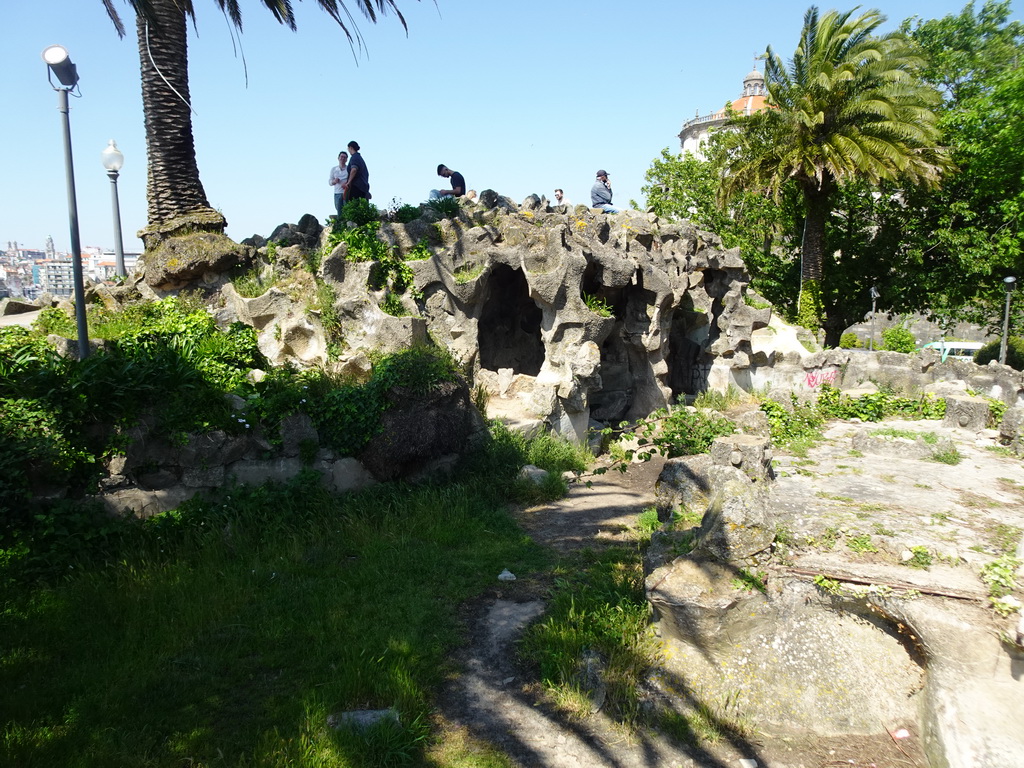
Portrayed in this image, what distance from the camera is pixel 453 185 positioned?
13539mm

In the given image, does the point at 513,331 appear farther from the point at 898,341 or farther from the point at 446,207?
the point at 898,341

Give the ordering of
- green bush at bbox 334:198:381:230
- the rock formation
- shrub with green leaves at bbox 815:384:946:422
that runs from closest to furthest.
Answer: the rock formation, green bush at bbox 334:198:381:230, shrub with green leaves at bbox 815:384:946:422

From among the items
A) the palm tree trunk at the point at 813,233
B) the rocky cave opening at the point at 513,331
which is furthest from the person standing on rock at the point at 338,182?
the palm tree trunk at the point at 813,233

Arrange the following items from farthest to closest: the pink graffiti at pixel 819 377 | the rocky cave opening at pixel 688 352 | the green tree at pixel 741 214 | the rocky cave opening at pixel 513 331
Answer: the green tree at pixel 741 214 → the rocky cave opening at pixel 688 352 → the pink graffiti at pixel 819 377 → the rocky cave opening at pixel 513 331

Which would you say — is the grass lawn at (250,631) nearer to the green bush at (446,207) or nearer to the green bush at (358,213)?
the green bush at (358,213)

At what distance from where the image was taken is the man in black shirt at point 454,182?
13344mm

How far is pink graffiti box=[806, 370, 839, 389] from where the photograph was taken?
51.4ft

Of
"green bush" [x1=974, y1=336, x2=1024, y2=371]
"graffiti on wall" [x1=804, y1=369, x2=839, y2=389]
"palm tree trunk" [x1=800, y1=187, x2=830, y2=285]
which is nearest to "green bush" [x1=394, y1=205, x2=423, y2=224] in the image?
"graffiti on wall" [x1=804, y1=369, x2=839, y2=389]

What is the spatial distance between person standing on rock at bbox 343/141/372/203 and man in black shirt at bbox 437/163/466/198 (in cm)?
177

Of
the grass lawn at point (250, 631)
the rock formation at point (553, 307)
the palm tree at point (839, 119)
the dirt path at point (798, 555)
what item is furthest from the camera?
the palm tree at point (839, 119)

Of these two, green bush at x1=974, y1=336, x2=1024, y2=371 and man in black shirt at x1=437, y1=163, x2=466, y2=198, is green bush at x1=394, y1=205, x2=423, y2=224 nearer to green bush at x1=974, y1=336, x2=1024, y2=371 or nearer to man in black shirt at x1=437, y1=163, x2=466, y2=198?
man in black shirt at x1=437, y1=163, x2=466, y2=198

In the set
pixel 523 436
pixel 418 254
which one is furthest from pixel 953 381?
pixel 418 254

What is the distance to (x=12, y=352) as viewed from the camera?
275 inches

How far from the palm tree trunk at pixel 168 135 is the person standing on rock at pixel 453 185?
4.12 meters
